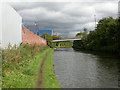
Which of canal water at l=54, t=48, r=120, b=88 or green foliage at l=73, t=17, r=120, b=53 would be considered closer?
canal water at l=54, t=48, r=120, b=88

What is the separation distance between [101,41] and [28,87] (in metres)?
54.5

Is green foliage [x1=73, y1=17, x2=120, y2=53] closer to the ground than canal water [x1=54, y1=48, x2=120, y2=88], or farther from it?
farther from it

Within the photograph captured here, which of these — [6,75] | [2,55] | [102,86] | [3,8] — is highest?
[3,8]

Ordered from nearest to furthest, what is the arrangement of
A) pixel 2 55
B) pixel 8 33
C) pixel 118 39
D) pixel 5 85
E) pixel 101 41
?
pixel 5 85
pixel 2 55
pixel 8 33
pixel 118 39
pixel 101 41

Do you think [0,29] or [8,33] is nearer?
[0,29]

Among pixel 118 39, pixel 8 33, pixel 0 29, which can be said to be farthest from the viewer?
pixel 118 39

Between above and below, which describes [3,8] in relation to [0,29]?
above

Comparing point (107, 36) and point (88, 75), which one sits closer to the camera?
point (88, 75)

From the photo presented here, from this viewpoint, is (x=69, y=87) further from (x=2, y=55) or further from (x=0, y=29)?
(x=0, y=29)

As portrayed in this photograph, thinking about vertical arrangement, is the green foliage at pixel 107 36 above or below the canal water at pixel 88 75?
above

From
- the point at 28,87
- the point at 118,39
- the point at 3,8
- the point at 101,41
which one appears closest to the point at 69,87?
the point at 28,87

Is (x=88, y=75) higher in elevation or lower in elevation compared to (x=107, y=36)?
lower

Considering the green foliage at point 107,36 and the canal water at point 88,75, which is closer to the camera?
the canal water at point 88,75

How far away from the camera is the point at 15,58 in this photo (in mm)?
13117
